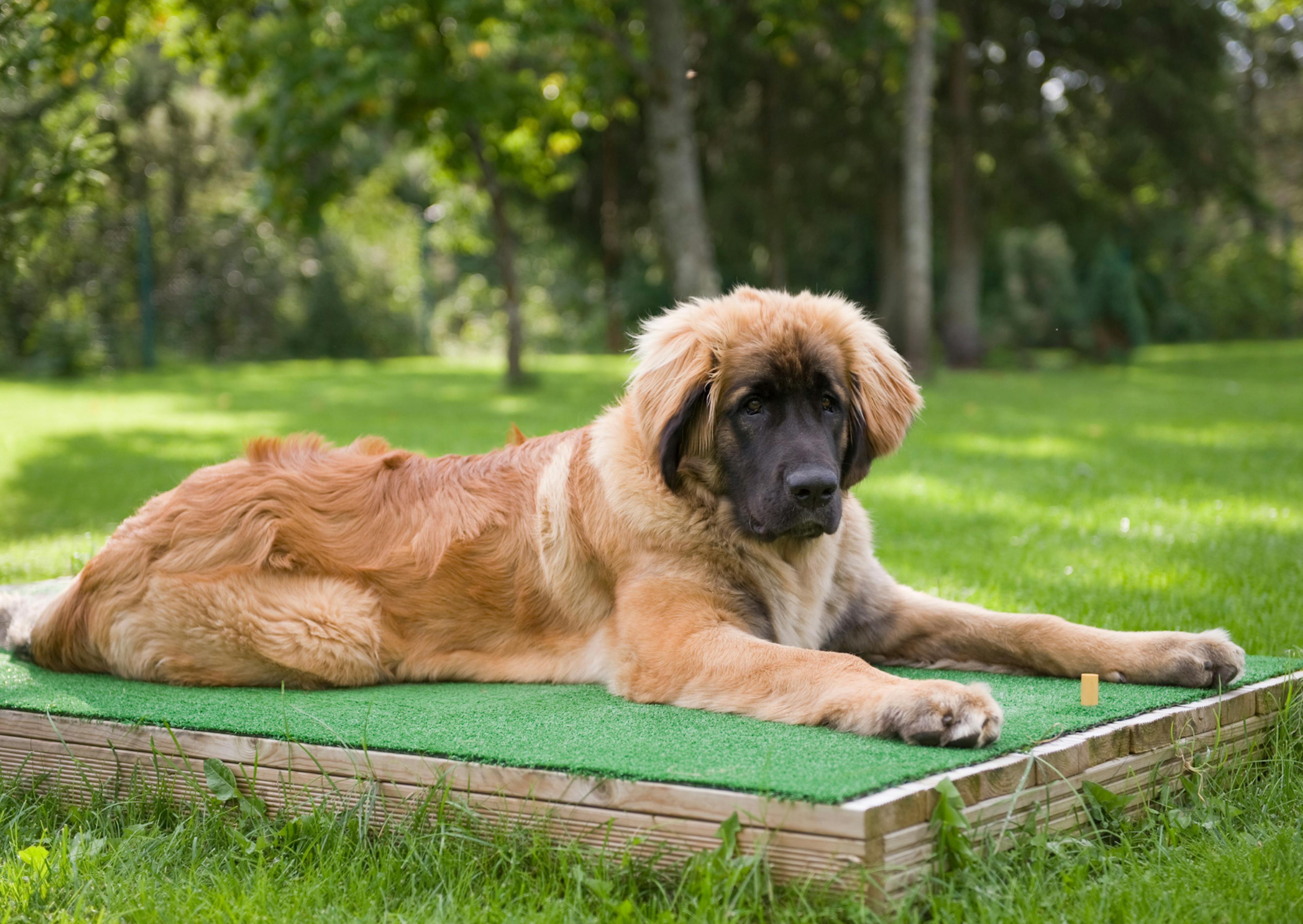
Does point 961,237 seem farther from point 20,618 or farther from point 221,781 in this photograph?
point 221,781

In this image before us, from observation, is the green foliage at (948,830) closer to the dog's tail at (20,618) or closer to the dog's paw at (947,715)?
the dog's paw at (947,715)

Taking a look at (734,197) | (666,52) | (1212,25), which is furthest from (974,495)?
(1212,25)

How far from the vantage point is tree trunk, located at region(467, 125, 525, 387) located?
54.3 ft

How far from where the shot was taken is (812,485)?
3.44 metres

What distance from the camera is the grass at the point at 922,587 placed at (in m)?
2.55

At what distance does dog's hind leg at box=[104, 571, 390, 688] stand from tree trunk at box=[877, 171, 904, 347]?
70.5 feet

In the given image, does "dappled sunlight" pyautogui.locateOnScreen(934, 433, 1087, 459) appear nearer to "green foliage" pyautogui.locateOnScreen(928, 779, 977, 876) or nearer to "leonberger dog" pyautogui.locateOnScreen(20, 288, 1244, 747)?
"leonberger dog" pyautogui.locateOnScreen(20, 288, 1244, 747)

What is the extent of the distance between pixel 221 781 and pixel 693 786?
1425 millimetres

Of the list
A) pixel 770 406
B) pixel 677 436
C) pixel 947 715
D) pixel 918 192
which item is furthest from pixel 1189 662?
pixel 918 192

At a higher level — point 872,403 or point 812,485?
point 872,403

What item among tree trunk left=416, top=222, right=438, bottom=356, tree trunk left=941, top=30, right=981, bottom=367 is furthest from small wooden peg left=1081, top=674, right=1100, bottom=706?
tree trunk left=416, top=222, right=438, bottom=356

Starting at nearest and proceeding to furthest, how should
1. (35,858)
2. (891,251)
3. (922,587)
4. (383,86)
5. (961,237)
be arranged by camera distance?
1. (35,858)
2. (922,587)
3. (383,86)
4. (961,237)
5. (891,251)

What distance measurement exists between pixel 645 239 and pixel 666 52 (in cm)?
1471

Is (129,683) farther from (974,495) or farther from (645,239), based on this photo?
(645,239)
